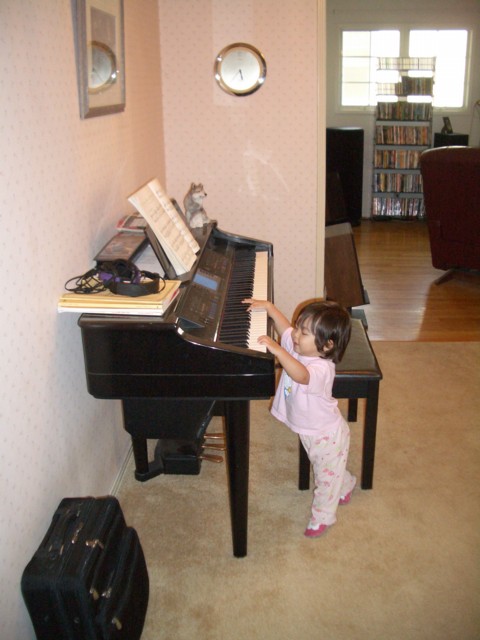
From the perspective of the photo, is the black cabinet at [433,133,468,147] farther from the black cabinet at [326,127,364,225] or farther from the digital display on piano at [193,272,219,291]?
the digital display on piano at [193,272,219,291]

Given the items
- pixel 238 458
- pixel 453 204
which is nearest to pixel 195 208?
pixel 238 458

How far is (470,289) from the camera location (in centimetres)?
460

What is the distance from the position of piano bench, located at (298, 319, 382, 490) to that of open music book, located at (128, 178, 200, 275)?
0.66 meters

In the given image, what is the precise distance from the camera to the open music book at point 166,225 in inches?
72.8

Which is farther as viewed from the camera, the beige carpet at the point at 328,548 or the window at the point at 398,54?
the window at the point at 398,54

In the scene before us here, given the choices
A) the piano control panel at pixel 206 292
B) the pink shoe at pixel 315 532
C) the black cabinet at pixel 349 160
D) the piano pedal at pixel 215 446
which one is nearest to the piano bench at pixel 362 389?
the pink shoe at pixel 315 532

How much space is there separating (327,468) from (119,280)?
92 cm

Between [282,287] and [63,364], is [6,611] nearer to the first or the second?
[63,364]

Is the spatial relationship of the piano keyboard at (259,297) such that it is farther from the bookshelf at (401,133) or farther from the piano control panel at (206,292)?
the bookshelf at (401,133)

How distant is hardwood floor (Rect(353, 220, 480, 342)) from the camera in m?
3.81

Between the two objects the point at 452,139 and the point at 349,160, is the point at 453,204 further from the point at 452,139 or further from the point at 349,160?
the point at 452,139

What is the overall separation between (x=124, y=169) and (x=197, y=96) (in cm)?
111

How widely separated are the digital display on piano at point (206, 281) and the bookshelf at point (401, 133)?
218 inches

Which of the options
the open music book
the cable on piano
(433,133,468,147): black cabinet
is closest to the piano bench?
the open music book
